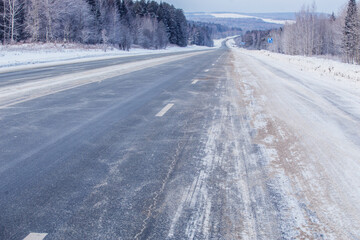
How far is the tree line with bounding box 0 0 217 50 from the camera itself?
5078 centimetres

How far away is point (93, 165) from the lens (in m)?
3.76

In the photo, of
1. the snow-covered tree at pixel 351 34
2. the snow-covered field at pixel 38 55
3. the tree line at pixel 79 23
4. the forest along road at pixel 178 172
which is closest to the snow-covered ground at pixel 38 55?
the snow-covered field at pixel 38 55

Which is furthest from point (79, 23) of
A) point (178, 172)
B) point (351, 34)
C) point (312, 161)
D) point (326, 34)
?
point (326, 34)

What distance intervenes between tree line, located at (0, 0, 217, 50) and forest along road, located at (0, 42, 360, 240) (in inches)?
1760

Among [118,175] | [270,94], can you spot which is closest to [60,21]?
[270,94]

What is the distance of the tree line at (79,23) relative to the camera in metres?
50.8

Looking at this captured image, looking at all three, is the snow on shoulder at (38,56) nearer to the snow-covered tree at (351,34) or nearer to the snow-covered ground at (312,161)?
the snow-covered ground at (312,161)

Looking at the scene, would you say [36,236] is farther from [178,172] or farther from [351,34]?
[351,34]

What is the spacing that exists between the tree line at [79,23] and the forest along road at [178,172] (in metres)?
44.7

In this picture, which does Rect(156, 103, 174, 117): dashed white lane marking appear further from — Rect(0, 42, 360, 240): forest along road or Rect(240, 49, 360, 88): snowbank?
Rect(240, 49, 360, 88): snowbank

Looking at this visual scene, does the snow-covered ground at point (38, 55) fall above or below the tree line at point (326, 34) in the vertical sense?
below

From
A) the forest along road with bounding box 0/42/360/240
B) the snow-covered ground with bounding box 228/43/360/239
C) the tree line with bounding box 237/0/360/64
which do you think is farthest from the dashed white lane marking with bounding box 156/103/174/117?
A: the tree line with bounding box 237/0/360/64

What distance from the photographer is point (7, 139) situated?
4727 mm

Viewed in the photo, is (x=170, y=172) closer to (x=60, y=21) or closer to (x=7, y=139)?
(x=7, y=139)
